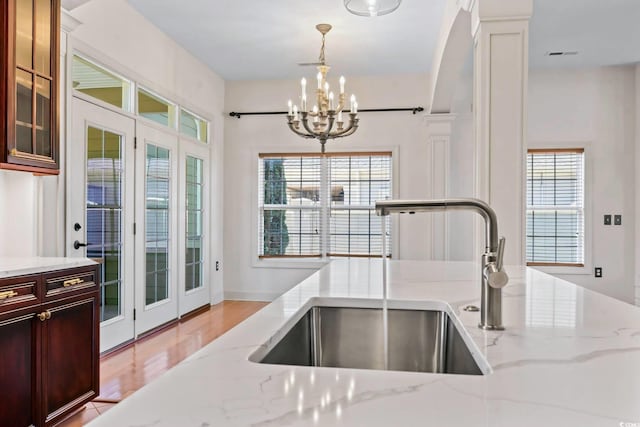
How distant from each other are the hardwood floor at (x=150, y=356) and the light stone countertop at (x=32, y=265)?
78cm

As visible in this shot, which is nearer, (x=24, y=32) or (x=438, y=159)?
(x=24, y=32)

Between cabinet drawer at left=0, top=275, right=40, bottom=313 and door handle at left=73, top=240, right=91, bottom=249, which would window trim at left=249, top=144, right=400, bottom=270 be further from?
cabinet drawer at left=0, top=275, right=40, bottom=313

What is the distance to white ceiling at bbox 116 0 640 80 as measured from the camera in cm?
390

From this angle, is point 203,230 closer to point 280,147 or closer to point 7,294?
point 280,147

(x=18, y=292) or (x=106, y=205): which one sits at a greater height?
(x=106, y=205)

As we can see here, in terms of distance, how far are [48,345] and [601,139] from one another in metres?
5.70

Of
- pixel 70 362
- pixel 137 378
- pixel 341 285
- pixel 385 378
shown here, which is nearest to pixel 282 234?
pixel 137 378

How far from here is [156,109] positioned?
4.52 m

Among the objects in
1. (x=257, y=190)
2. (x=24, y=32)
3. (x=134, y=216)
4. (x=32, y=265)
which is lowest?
(x=32, y=265)

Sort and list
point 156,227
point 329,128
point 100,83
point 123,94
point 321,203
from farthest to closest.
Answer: point 321,203
point 156,227
point 329,128
point 123,94
point 100,83

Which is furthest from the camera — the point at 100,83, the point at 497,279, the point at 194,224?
the point at 194,224

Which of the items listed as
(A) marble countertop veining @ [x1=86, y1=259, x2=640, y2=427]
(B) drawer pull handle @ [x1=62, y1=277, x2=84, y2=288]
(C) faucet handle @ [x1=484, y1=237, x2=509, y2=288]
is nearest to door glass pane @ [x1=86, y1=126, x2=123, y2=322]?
(B) drawer pull handle @ [x1=62, y1=277, x2=84, y2=288]

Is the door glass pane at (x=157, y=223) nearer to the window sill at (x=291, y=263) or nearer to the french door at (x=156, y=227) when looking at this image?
the french door at (x=156, y=227)

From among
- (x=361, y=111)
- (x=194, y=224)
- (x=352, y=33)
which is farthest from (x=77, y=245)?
(x=361, y=111)
